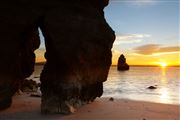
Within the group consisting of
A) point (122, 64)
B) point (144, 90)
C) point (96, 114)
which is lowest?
point (144, 90)

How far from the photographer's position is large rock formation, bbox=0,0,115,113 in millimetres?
20000

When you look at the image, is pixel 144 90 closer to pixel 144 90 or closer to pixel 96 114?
pixel 144 90

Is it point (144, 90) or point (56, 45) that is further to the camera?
point (144, 90)

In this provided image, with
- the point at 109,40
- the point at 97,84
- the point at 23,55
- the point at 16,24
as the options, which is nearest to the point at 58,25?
the point at 16,24

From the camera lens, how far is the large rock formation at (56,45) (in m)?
20.0

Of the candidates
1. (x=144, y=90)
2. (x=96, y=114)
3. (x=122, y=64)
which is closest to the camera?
(x=96, y=114)

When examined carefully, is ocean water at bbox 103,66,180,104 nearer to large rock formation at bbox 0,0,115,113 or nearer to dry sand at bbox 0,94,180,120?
dry sand at bbox 0,94,180,120

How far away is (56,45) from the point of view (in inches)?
784

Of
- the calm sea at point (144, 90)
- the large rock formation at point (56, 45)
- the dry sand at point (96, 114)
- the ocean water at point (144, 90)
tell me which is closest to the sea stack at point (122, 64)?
the calm sea at point (144, 90)

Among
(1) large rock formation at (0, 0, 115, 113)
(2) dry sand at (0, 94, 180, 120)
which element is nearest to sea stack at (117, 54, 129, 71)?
(2) dry sand at (0, 94, 180, 120)

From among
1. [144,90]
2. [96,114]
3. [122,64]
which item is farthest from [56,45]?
[122,64]

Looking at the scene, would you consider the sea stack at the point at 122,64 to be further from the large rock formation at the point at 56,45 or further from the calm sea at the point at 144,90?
the large rock formation at the point at 56,45

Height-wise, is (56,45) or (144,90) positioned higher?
(56,45)

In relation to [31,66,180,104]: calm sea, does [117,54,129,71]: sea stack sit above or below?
above
